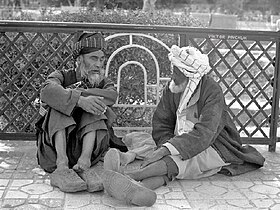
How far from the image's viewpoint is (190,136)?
13.6 feet

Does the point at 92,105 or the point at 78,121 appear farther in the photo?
the point at 78,121

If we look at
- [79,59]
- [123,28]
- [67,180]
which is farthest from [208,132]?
[123,28]

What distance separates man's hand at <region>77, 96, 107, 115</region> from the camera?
423cm

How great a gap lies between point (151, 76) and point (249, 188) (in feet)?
7.25

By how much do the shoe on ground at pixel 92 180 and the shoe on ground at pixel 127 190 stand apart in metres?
0.21

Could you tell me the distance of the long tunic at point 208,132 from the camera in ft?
13.6

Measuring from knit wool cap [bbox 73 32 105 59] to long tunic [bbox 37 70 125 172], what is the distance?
0.93 feet

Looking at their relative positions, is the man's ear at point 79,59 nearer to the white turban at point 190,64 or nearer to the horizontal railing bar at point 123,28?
the horizontal railing bar at point 123,28

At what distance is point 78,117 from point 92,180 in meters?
0.65

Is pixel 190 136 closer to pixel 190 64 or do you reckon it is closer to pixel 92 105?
pixel 190 64

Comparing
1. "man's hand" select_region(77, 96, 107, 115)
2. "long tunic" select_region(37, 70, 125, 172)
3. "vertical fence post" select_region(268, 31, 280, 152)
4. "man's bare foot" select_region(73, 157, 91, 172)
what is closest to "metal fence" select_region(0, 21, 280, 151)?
"vertical fence post" select_region(268, 31, 280, 152)

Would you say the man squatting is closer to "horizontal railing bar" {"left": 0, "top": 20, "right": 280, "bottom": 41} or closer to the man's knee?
"horizontal railing bar" {"left": 0, "top": 20, "right": 280, "bottom": 41}

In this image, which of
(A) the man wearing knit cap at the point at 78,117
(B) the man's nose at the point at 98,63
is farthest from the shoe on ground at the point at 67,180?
(B) the man's nose at the point at 98,63

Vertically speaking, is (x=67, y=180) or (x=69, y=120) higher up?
(x=69, y=120)
